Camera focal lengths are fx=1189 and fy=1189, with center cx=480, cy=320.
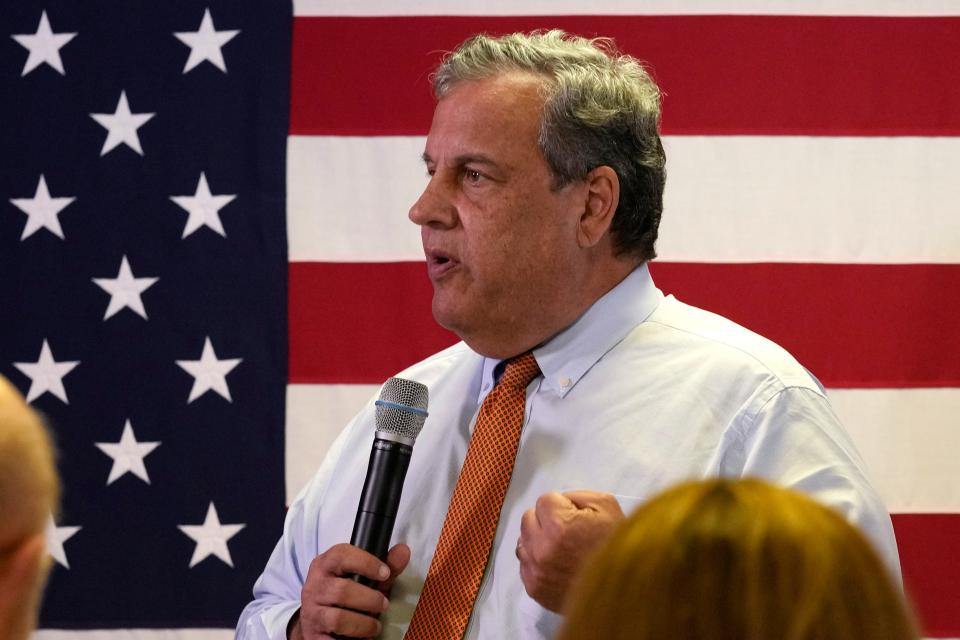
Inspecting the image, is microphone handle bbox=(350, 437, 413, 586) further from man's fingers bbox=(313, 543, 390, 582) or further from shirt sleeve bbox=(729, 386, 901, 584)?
shirt sleeve bbox=(729, 386, 901, 584)

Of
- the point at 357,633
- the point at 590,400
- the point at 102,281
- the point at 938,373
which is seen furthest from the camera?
the point at 102,281

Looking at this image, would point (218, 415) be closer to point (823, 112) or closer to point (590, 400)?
point (590, 400)

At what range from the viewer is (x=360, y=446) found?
173 centimetres

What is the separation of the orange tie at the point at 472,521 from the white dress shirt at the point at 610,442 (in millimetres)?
18

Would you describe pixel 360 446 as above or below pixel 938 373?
below

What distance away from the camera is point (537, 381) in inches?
63.4

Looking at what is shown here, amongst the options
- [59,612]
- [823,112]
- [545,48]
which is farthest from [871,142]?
[59,612]

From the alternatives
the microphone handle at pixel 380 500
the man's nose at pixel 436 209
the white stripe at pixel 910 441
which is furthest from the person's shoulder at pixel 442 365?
the white stripe at pixel 910 441

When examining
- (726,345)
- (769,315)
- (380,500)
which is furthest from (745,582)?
(769,315)

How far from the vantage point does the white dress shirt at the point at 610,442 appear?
1.41 metres

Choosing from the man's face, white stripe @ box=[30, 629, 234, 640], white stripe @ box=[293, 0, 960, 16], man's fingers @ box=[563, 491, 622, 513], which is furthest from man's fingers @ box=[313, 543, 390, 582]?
white stripe @ box=[293, 0, 960, 16]

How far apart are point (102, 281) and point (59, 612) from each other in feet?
2.34

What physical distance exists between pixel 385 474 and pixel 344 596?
0.15 metres

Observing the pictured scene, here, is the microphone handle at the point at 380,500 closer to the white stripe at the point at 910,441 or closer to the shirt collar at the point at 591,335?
the shirt collar at the point at 591,335
